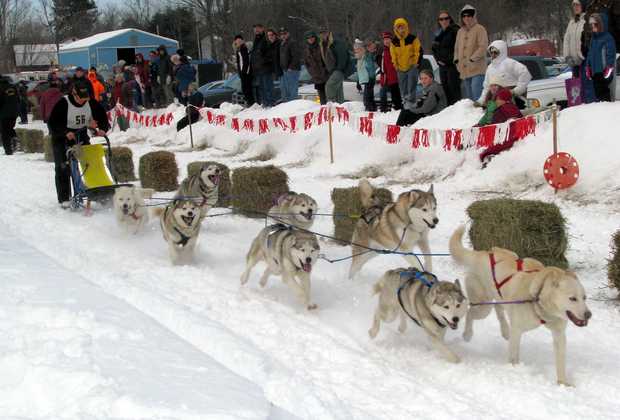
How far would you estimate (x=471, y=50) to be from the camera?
34.9 feet

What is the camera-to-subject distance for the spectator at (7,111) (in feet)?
53.7

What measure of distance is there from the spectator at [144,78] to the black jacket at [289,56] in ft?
22.7

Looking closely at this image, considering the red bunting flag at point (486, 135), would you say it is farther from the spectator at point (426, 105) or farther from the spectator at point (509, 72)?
the spectator at point (426, 105)

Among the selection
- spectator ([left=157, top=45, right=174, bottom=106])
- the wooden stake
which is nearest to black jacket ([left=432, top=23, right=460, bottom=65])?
the wooden stake

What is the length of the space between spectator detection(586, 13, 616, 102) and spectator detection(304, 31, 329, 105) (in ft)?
18.1

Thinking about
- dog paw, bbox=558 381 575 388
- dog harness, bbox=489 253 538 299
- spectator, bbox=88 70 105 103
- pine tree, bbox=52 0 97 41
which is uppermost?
pine tree, bbox=52 0 97 41

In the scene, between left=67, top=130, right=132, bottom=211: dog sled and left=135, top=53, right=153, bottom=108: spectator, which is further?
left=135, top=53, right=153, bottom=108: spectator

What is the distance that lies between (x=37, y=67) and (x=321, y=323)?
2202 inches

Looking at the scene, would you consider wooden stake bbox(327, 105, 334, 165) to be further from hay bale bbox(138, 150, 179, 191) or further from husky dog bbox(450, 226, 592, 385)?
husky dog bbox(450, 226, 592, 385)

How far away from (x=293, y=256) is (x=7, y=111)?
1360 centimetres

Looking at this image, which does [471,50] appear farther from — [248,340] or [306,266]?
[248,340]

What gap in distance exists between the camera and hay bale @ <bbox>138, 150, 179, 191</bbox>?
427 inches

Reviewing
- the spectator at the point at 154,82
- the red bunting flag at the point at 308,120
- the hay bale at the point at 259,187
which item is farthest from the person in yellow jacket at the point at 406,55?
the spectator at the point at 154,82

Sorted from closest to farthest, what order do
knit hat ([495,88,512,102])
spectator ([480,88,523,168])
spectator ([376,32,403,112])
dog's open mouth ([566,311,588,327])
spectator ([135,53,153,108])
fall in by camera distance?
dog's open mouth ([566,311,588,327]), spectator ([480,88,523,168]), knit hat ([495,88,512,102]), spectator ([376,32,403,112]), spectator ([135,53,153,108])
